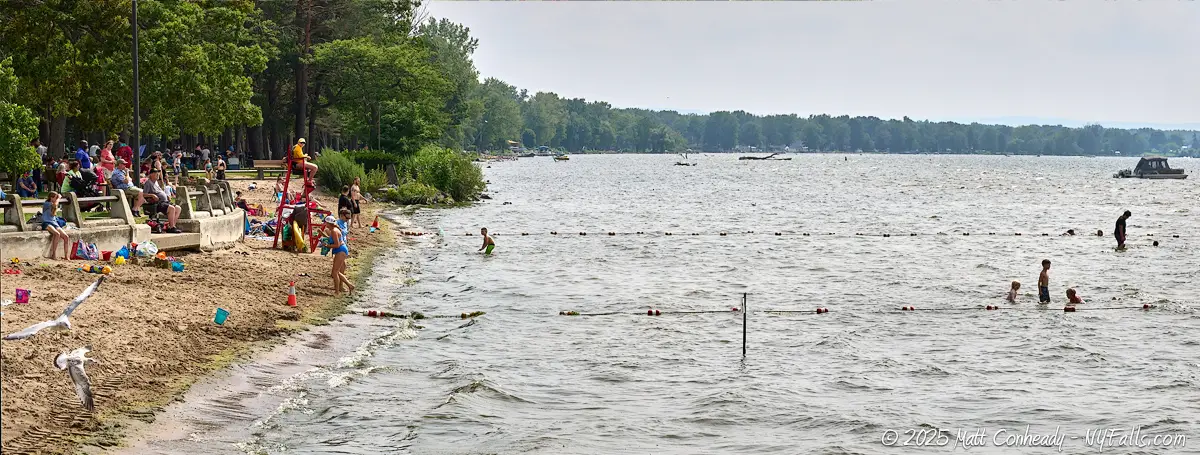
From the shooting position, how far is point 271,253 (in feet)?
94.5

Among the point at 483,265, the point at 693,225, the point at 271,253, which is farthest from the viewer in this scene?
the point at 693,225

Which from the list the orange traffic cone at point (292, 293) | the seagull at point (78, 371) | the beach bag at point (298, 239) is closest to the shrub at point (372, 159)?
the beach bag at point (298, 239)

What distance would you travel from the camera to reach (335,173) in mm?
57000

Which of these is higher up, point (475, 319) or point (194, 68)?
point (194, 68)

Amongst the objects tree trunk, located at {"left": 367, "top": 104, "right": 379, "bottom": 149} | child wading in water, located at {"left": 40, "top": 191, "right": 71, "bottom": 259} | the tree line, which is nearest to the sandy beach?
child wading in water, located at {"left": 40, "top": 191, "right": 71, "bottom": 259}

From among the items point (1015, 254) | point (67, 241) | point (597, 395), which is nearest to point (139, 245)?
point (67, 241)

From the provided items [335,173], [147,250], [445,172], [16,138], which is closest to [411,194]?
[335,173]

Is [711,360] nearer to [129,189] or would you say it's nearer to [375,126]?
[129,189]

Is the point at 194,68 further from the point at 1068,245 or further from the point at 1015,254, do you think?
the point at 1068,245

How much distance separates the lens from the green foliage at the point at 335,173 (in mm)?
56875

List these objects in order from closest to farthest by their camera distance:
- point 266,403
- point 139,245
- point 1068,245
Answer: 1. point 266,403
2. point 139,245
3. point 1068,245

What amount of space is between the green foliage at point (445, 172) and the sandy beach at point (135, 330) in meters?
36.3

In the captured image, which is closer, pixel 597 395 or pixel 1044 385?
pixel 597 395

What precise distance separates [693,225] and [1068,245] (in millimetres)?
16903
